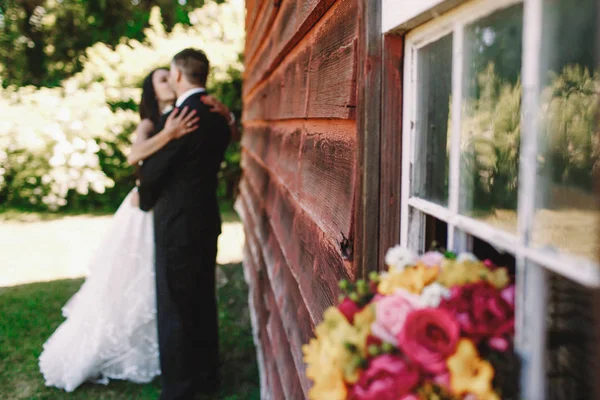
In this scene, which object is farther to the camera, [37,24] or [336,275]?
[37,24]

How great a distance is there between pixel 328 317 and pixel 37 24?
17.2 m

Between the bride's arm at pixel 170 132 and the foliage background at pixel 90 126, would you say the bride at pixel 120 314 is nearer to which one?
the bride's arm at pixel 170 132

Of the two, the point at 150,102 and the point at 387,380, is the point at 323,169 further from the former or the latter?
the point at 150,102

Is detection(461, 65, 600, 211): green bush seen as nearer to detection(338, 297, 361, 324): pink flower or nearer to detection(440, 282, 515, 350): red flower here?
detection(440, 282, 515, 350): red flower

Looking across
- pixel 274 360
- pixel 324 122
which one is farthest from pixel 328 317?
pixel 274 360

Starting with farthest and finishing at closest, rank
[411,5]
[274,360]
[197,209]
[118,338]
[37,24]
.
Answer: [37,24]
[118,338]
[197,209]
[274,360]
[411,5]

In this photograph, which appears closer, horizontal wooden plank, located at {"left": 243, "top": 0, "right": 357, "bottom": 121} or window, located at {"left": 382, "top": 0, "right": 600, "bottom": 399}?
window, located at {"left": 382, "top": 0, "right": 600, "bottom": 399}

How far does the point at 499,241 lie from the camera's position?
91 centimetres

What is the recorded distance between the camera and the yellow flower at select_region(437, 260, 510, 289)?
2.82 feet

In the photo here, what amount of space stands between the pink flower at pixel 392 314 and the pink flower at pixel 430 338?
0.03m

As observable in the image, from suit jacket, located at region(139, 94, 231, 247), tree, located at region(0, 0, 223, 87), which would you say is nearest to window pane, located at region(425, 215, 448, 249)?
suit jacket, located at region(139, 94, 231, 247)

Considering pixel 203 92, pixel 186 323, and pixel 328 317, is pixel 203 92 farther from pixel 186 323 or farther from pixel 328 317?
pixel 328 317

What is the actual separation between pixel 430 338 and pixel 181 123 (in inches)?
107

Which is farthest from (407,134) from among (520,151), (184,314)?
(184,314)
